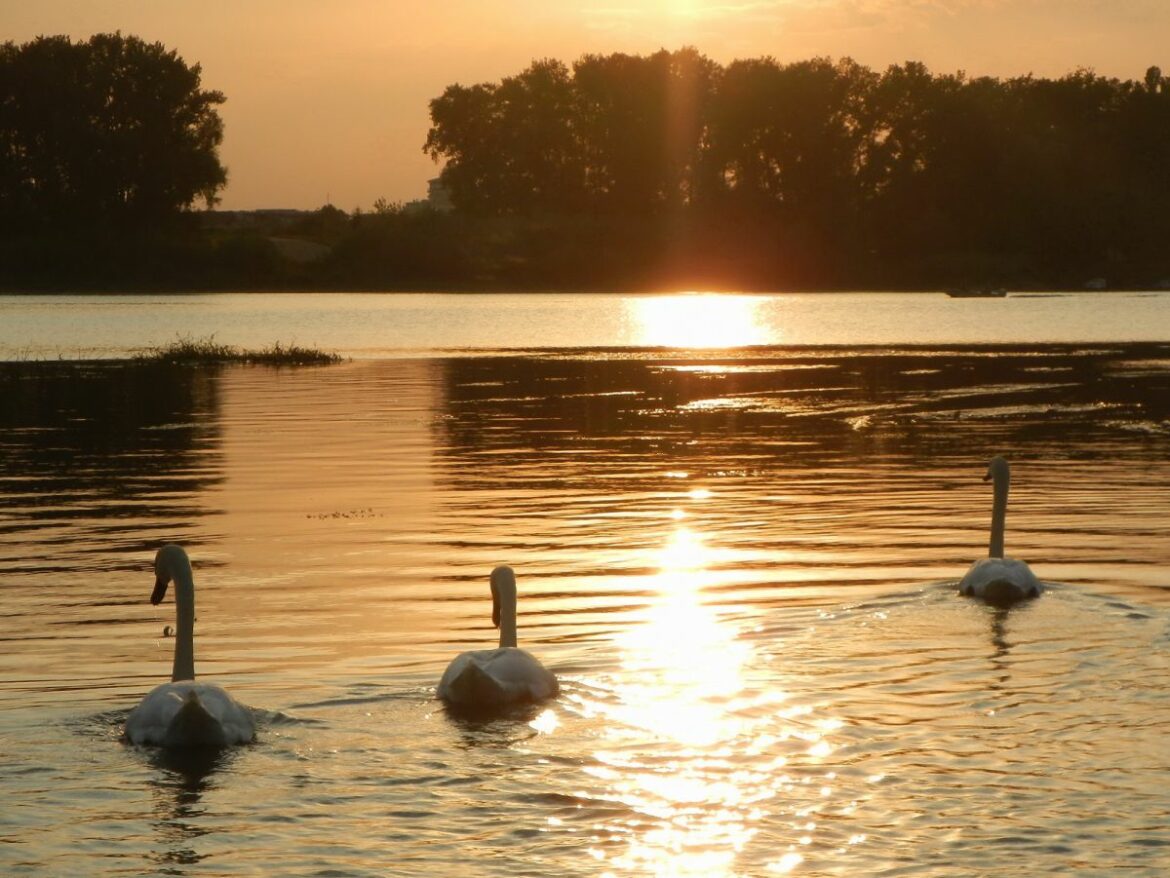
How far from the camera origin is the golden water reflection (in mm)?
70875

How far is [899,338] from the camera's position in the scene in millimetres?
72312

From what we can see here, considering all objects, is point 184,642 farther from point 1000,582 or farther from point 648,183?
point 648,183

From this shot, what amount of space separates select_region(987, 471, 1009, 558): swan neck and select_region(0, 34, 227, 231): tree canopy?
110990mm

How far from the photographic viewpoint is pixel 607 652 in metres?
14.0

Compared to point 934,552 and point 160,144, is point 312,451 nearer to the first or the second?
point 934,552

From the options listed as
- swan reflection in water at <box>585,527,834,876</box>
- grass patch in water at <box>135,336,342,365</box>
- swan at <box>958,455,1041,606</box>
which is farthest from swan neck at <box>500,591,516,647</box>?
grass patch in water at <box>135,336,342,365</box>

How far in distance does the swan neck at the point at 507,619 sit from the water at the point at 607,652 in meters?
0.56

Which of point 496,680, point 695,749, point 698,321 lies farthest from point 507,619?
point 698,321

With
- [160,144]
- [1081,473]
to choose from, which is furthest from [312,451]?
[160,144]

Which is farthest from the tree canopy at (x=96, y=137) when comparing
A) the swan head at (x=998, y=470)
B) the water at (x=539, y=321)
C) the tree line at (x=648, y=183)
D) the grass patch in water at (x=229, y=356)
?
the swan head at (x=998, y=470)

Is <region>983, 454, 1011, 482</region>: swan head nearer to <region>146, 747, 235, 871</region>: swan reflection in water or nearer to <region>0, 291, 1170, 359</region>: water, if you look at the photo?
<region>146, 747, 235, 871</region>: swan reflection in water

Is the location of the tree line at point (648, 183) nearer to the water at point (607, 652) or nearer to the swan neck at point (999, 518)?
the water at point (607, 652)

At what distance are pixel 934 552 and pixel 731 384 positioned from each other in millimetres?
26595

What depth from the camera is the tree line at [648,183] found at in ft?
400
